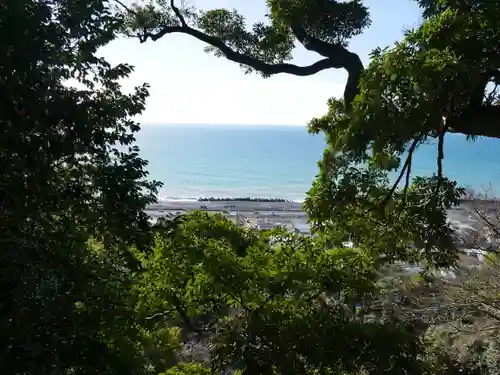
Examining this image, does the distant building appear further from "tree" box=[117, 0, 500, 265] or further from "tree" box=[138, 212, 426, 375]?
"tree" box=[117, 0, 500, 265]

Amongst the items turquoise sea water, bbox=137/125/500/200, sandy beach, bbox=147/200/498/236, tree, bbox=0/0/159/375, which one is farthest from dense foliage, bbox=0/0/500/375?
turquoise sea water, bbox=137/125/500/200

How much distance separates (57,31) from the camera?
2043 mm

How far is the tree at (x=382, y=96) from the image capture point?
7.59 feet

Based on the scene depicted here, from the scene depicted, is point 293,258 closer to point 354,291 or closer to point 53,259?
point 354,291

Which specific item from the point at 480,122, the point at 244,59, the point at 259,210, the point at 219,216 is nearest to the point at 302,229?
the point at 259,210

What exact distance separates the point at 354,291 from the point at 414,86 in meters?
1.65

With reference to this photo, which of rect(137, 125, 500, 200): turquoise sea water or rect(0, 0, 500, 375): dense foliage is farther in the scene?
rect(137, 125, 500, 200): turquoise sea water

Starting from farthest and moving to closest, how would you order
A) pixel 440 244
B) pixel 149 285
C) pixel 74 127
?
1. pixel 149 285
2. pixel 440 244
3. pixel 74 127

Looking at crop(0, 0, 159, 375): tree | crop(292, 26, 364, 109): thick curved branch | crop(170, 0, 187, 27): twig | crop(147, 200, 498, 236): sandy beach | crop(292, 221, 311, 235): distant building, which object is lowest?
crop(147, 200, 498, 236): sandy beach

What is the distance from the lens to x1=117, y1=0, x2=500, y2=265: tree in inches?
91.1

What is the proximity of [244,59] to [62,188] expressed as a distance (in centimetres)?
224

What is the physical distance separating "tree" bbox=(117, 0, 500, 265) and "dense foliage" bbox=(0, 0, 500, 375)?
10 millimetres

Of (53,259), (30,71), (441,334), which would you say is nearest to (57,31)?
(30,71)

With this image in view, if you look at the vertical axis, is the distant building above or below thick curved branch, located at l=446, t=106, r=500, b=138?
below
